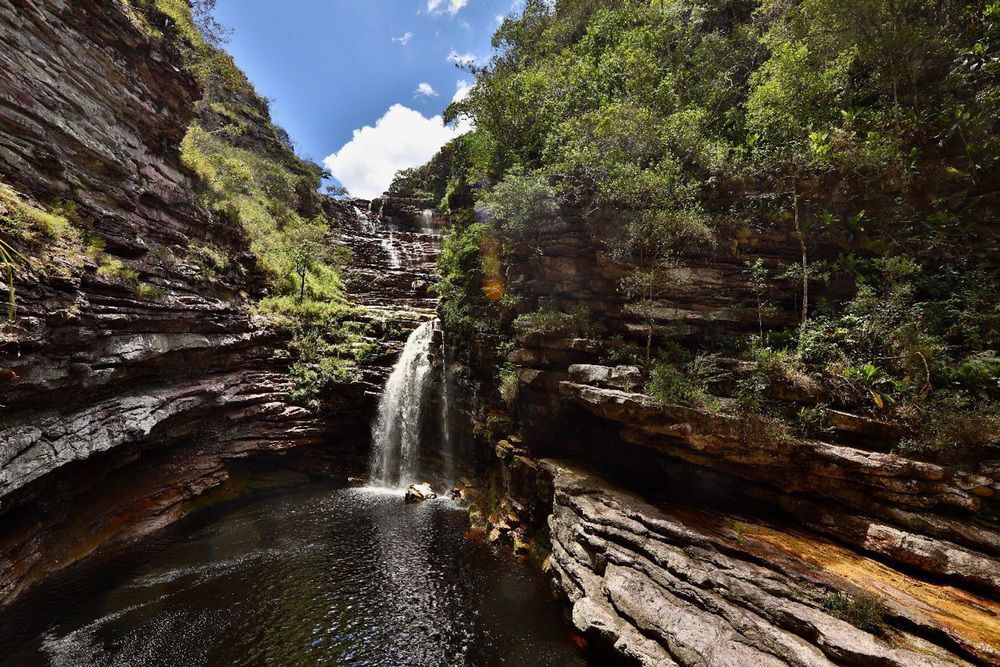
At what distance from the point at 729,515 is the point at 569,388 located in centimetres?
509

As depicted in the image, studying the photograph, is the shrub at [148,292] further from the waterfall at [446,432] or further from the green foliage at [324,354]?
the waterfall at [446,432]

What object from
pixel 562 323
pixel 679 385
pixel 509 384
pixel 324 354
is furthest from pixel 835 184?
pixel 324 354

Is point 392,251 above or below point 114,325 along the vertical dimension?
above

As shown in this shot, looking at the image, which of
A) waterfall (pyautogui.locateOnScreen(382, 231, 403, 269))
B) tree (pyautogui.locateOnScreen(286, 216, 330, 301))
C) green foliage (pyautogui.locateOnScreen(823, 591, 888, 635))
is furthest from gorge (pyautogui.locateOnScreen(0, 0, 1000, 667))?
waterfall (pyautogui.locateOnScreen(382, 231, 403, 269))

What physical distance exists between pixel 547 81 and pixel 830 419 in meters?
19.2

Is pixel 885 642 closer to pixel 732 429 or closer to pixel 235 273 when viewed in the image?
pixel 732 429

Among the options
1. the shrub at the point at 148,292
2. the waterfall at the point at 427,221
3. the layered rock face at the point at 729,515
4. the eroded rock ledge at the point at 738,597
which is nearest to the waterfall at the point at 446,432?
the layered rock face at the point at 729,515

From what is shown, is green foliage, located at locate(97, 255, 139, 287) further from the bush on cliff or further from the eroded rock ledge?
the eroded rock ledge

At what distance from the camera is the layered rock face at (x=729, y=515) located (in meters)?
6.00

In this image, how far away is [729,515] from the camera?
9461 mm

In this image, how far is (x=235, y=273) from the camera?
1730 centimetres

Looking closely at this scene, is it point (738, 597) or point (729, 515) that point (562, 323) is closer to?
point (729, 515)

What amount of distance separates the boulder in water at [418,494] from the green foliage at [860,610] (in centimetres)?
1332

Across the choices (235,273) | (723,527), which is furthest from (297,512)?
(723,527)
